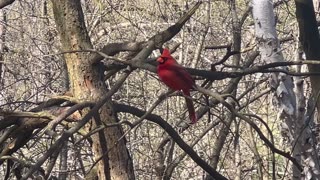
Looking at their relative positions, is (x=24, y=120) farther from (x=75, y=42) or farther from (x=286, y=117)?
(x=286, y=117)

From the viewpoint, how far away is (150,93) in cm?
765

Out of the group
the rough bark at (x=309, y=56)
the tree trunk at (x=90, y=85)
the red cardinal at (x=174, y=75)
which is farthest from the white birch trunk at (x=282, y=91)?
the tree trunk at (x=90, y=85)

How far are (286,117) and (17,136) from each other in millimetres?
1643

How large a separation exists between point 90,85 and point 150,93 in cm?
379

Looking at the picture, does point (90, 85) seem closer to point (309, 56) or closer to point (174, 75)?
point (174, 75)

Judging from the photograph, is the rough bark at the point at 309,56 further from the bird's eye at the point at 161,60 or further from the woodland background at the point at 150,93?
the bird's eye at the point at 161,60

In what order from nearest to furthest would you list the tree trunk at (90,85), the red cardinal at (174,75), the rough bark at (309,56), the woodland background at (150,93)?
Result: the red cardinal at (174,75), the woodland background at (150,93), the tree trunk at (90,85), the rough bark at (309,56)

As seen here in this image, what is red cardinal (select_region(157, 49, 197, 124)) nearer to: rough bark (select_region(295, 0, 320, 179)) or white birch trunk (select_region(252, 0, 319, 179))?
white birch trunk (select_region(252, 0, 319, 179))

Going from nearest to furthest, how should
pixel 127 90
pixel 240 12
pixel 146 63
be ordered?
pixel 146 63
pixel 127 90
pixel 240 12

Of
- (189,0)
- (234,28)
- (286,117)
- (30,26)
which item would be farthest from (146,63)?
(30,26)

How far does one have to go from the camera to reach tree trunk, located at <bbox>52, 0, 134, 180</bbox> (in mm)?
3855

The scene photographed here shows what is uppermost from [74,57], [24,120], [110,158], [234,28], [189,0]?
[189,0]

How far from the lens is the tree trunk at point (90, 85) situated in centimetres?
386

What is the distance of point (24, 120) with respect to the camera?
12.6 feet
